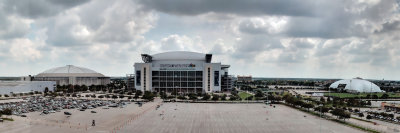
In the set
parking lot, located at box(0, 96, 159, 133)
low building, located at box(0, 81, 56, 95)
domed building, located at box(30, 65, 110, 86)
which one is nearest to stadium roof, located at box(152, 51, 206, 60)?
domed building, located at box(30, 65, 110, 86)

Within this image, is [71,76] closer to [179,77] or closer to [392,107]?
[179,77]

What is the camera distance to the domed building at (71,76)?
154250mm

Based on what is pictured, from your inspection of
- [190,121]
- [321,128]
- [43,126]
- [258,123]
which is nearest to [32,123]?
[43,126]

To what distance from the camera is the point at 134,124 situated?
47281 millimetres

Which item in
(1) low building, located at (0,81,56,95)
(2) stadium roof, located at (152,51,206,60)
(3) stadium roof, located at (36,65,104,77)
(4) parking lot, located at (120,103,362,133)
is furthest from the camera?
(3) stadium roof, located at (36,65,104,77)

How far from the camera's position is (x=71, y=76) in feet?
521

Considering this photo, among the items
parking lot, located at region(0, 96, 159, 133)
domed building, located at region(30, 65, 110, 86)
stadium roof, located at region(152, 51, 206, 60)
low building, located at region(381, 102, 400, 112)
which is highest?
stadium roof, located at region(152, 51, 206, 60)

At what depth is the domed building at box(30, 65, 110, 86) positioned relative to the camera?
154250 millimetres

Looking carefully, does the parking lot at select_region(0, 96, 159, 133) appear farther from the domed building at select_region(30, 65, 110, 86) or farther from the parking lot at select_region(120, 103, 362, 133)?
the domed building at select_region(30, 65, 110, 86)

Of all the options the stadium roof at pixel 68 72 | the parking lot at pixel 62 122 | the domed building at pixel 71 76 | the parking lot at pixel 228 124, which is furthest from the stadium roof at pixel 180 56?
the parking lot at pixel 228 124

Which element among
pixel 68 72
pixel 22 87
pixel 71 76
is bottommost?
pixel 22 87

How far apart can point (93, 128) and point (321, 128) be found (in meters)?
37.2

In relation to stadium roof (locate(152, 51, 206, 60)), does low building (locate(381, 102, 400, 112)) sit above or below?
below

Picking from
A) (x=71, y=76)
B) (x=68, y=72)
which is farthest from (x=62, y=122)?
(x=68, y=72)
